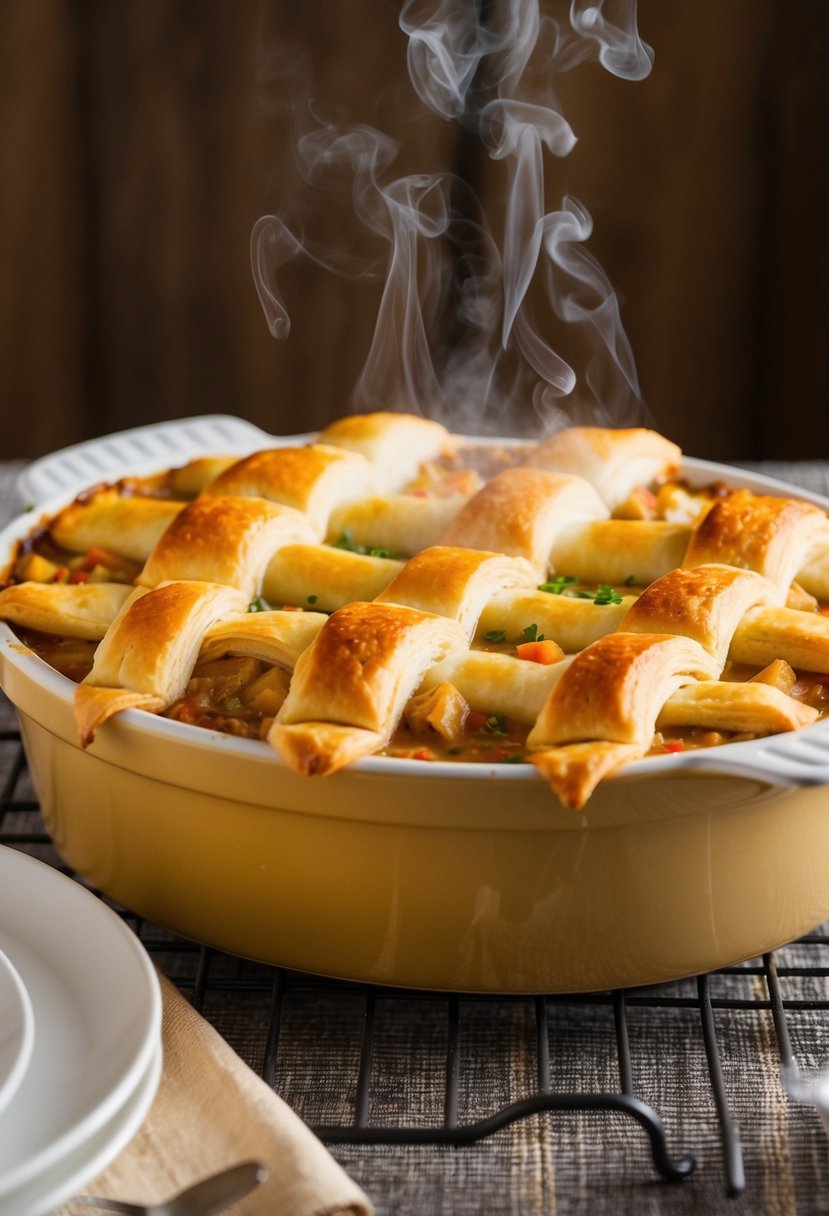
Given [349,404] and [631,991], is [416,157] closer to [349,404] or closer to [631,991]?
[349,404]

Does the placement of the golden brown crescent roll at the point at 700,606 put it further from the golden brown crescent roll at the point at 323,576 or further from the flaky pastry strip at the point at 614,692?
the golden brown crescent roll at the point at 323,576

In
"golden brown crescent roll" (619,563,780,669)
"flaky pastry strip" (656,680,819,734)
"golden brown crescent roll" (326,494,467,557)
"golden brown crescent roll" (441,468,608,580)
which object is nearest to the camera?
"flaky pastry strip" (656,680,819,734)

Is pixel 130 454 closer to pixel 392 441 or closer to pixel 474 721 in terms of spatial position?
pixel 392 441

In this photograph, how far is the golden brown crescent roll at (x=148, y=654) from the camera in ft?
4.76

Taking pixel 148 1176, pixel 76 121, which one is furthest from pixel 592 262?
pixel 148 1176

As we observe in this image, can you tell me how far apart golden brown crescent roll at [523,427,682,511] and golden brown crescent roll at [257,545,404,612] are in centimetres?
40

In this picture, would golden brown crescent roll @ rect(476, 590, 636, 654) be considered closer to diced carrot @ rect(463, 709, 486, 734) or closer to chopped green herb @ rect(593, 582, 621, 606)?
chopped green herb @ rect(593, 582, 621, 606)

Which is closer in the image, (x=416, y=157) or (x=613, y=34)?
(x=613, y=34)

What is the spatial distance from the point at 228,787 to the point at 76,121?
11.0ft

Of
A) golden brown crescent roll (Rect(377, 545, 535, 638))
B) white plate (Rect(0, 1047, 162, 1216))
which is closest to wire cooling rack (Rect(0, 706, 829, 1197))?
white plate (Rect(0, 1047, 162, 1216))

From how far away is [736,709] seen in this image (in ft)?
4.53

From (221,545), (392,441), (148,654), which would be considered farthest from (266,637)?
(392,441)

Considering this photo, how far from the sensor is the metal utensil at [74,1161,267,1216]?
111cm

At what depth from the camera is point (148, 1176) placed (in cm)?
119
